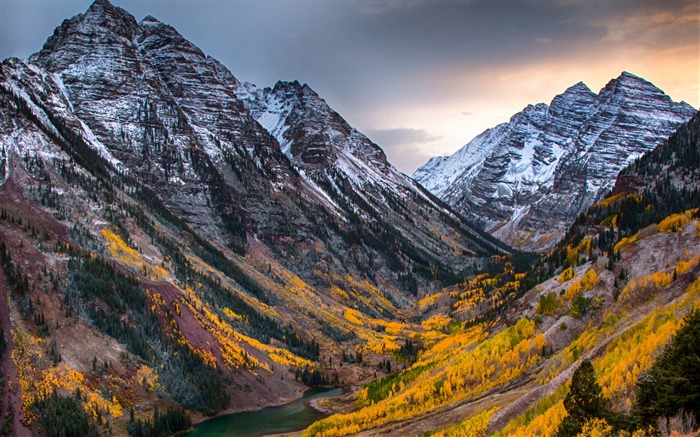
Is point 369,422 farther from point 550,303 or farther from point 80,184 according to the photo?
point 80,184

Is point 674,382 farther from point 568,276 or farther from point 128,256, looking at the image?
point 128,256

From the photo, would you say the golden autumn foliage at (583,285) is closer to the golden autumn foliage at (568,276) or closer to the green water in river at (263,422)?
the golden autumn foliage at (568,276)

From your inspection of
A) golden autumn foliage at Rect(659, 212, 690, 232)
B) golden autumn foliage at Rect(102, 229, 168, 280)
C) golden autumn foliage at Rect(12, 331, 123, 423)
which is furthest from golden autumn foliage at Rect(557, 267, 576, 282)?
golden autumn foliage at Rect(102, 229, 168, 280)

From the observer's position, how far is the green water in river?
401 feet

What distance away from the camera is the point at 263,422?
132 metres

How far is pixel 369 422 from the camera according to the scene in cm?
10506

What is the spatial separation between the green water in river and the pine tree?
81.4m

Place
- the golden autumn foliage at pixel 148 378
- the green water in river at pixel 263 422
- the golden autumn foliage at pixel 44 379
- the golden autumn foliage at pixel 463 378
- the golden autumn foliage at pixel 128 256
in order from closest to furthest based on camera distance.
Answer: the golden autumn foliage at pixel 463 378, the golden autumn foliage at pixel 44 379, the green water in river at pixel 263 422, the golden autumn foliage at pixel 148 378, the golden autumn foliage at pixel 128 256

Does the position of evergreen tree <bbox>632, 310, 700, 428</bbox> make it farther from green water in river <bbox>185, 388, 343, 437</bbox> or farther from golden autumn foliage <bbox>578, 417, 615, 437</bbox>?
green water in river <bbox>185, 388, 343, 437</bbox>

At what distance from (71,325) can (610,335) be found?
108 meters

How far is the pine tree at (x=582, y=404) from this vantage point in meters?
49.2

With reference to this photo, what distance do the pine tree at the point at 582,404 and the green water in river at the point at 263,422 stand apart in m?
81.4

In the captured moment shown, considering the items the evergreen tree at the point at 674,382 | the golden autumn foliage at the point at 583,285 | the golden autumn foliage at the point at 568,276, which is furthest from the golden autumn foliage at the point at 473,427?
the golden autumn foliage at the point at 568,276

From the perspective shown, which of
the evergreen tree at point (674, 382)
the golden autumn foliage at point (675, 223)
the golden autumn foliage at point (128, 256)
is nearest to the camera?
the evergreen tree at point (674, 382)
